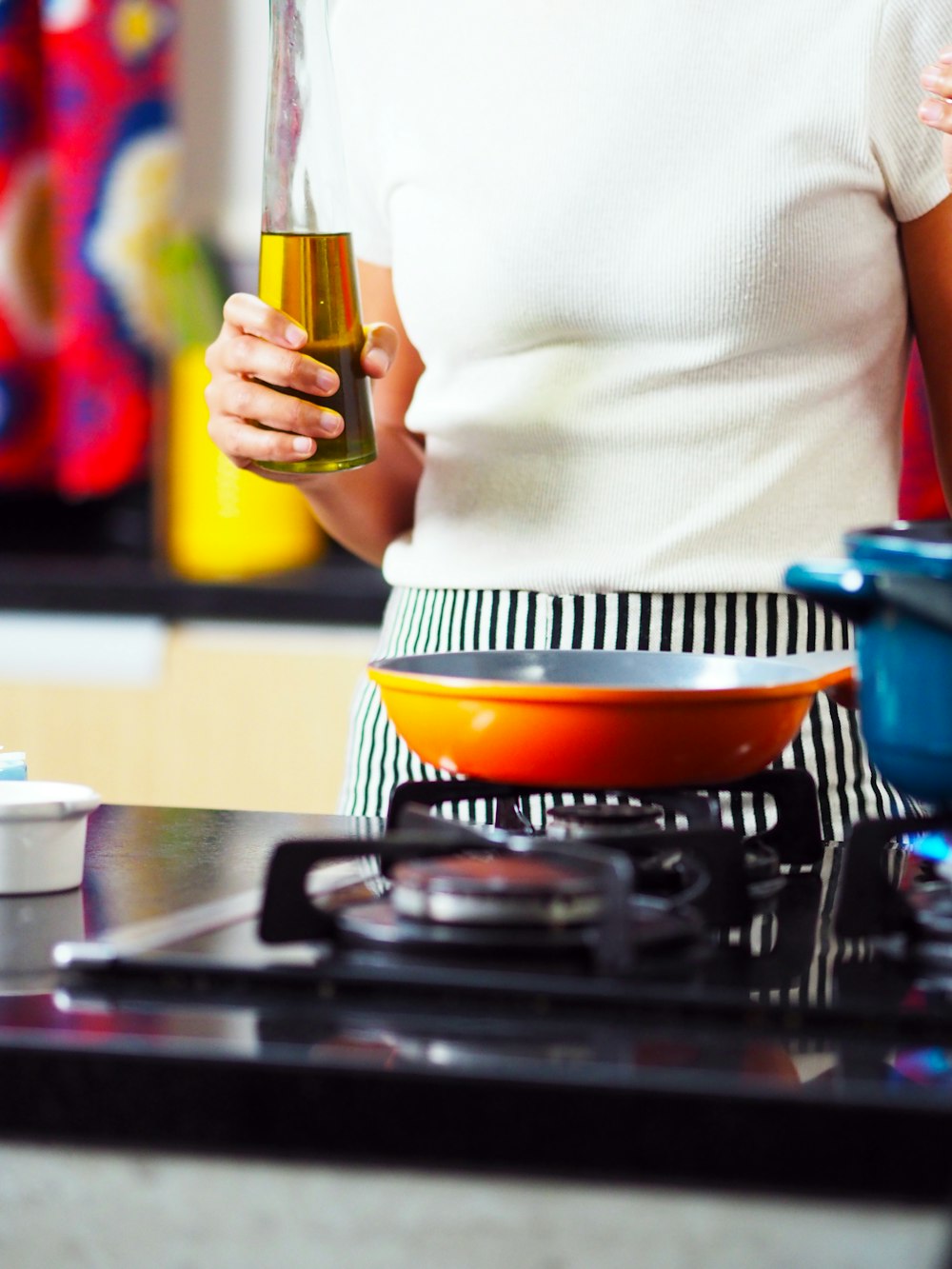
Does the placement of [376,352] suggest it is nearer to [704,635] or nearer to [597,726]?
[704,635]

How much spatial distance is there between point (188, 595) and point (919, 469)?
1065mm

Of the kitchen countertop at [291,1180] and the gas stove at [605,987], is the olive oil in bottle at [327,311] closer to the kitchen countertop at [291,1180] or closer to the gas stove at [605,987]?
the gas stove at [605,987]

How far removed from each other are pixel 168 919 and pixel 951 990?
1.01ft

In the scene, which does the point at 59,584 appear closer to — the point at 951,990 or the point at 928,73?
the point at 928,73

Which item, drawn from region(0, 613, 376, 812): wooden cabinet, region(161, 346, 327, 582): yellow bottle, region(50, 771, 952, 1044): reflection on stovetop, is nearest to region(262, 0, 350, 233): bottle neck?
region(50, 771, 952, 1044): reflection on stovetop

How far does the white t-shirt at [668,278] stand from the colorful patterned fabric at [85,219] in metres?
1.23

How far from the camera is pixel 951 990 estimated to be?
2.08ft

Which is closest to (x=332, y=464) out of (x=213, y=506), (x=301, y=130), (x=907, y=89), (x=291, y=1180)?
(x=301, y=130)

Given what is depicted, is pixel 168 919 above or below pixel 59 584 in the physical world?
below

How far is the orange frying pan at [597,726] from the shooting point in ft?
2.46

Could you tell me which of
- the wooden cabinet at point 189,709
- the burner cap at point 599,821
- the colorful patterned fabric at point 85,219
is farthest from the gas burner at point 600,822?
the colorful patterned fabric at point 85,219

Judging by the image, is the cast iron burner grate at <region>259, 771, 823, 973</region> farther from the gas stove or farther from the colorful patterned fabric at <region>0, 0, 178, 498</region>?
the colorful patterned fabric at <region>0, 0, 178, 498</region>

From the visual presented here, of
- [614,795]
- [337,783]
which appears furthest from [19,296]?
[614,795]

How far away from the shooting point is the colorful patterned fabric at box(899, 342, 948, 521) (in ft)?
4.39
